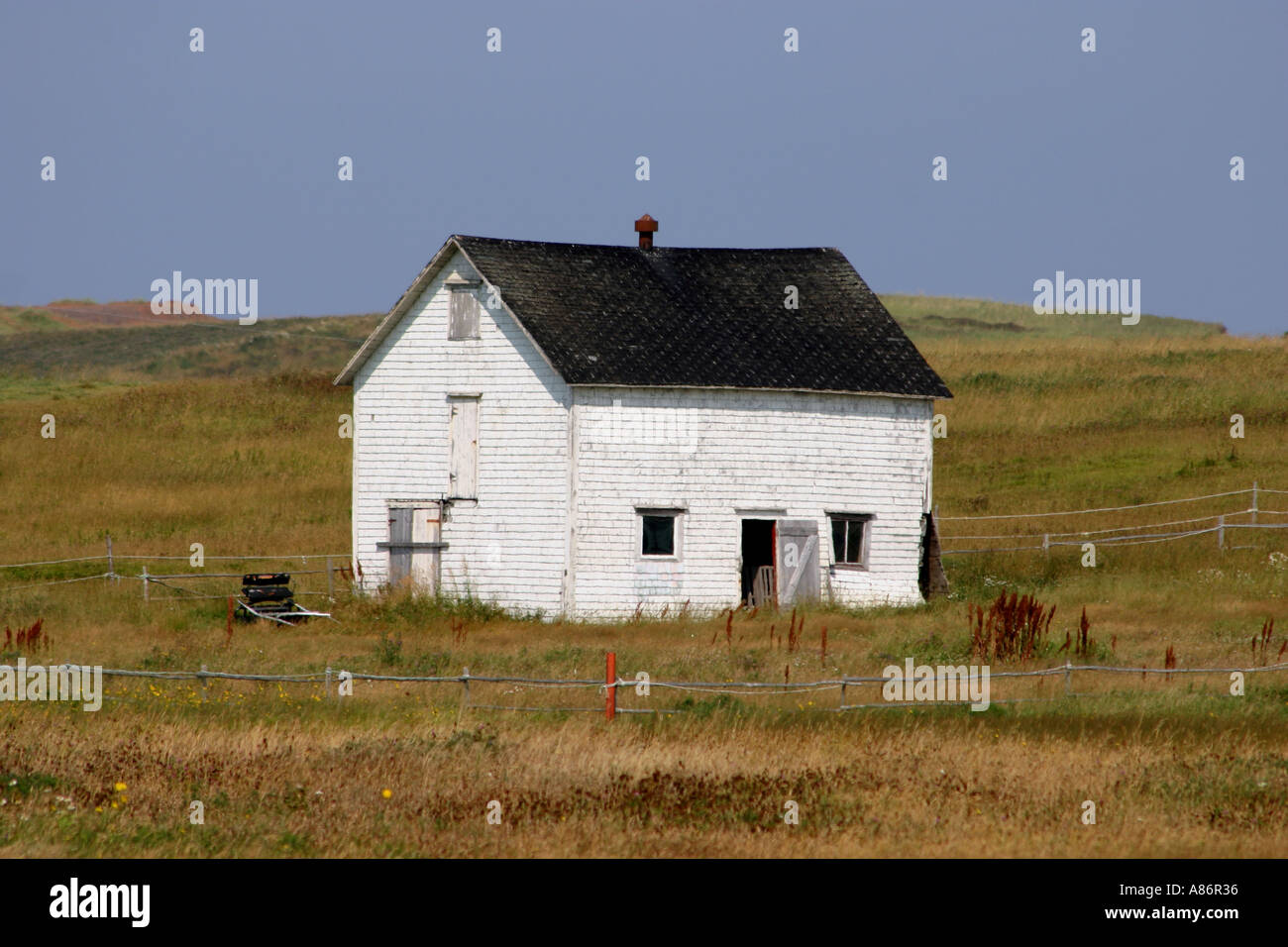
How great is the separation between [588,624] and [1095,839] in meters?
14.7

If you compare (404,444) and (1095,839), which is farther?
(404,444)

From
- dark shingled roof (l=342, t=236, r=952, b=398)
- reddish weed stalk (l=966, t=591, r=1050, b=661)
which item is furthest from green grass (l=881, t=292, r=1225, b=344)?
reddish weed stalk (l=966, t=591, r=1050, b=661)

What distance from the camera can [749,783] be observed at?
542 inches

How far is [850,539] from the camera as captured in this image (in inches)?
1117

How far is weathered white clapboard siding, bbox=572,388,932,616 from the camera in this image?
2669 centimetres

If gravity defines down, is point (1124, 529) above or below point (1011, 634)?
above

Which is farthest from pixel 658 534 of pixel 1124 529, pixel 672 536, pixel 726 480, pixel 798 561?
pixel 1124 529

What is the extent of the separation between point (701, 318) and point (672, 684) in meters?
13.4

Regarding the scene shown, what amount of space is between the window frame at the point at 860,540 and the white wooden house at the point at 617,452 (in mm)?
40

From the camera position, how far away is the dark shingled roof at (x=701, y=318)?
1078 inches

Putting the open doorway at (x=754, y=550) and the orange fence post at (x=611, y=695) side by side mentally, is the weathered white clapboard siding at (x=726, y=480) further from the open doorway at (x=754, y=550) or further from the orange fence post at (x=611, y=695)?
the orange fence post at (x=611, y=695)

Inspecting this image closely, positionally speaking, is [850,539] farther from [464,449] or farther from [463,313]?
[463,313]
